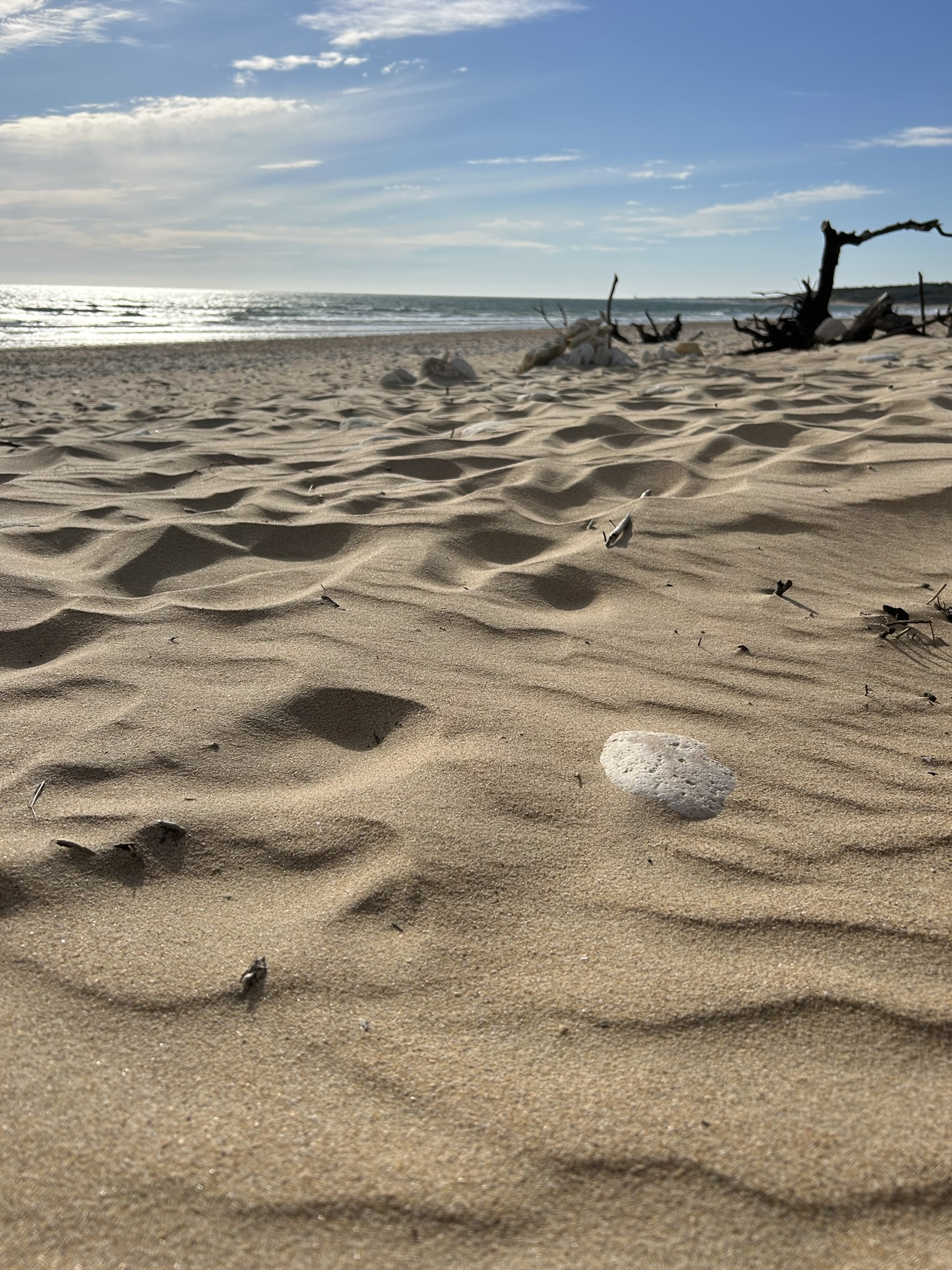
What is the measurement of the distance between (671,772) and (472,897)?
0.40m

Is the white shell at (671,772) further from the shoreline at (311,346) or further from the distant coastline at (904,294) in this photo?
the distant coastline at (904,294)

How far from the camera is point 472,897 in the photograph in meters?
1.16

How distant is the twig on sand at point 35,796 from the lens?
1.29 meters

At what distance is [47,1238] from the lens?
748 millimetres

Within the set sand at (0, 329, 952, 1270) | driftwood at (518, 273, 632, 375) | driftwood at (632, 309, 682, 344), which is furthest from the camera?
driftwood at (632, 309, 682, 344)

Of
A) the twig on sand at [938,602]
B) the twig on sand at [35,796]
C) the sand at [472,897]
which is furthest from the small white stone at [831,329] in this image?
the twig on sand at [35,796]

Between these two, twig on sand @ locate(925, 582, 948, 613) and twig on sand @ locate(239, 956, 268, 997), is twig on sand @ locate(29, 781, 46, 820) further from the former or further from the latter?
twig on sand @ locate(925, 582, 948, 613)

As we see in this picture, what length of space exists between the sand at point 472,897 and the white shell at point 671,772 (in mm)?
33

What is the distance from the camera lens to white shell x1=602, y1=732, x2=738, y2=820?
4.39ft

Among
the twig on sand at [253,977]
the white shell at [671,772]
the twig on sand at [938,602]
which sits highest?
the twig on sand at [938,602]

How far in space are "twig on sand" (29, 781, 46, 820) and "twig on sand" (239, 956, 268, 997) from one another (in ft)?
1.51

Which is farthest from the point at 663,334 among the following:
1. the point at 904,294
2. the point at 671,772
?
the point at 904,294

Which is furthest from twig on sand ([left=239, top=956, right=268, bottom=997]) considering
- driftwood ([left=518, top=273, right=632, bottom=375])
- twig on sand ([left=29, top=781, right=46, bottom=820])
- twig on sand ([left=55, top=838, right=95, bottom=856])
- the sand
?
driftwood ([left=518, top=273, right=632, bottom=375])

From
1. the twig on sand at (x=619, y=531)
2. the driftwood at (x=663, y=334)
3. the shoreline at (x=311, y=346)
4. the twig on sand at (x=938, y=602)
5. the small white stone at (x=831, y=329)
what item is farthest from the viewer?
the shoreline at (x=311, y=346)
